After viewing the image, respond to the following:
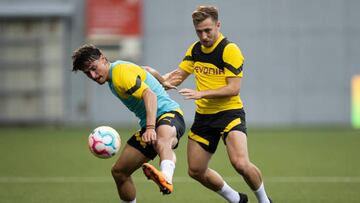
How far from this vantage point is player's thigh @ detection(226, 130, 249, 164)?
795 cm

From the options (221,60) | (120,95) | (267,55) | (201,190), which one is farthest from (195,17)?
(267,55)

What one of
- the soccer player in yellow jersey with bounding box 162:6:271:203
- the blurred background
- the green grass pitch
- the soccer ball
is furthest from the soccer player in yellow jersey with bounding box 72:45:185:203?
the blurred background

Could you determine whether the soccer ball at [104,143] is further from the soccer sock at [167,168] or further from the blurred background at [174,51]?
the blurred background at [174,51]

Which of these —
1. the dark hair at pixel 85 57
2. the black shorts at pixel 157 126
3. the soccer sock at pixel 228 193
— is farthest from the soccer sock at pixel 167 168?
the soccer sock at pixel 228 193

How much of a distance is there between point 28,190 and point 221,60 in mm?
3908

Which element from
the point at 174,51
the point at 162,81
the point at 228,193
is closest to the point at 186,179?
the point at 228,193

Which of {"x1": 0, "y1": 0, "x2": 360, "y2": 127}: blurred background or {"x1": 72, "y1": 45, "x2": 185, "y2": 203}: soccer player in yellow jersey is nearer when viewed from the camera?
{"x1": 72, "y1": 45, "x2": 185, "y2": 203}: soccer player in yellow jersey

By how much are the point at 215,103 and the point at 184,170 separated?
18.1ft

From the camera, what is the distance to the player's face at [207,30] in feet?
25.7

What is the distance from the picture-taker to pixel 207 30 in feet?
25.9

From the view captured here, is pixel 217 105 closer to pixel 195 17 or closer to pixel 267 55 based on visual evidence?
pixel 195 17

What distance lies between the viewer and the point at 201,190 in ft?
35.8

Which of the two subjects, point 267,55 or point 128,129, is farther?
point 267,55

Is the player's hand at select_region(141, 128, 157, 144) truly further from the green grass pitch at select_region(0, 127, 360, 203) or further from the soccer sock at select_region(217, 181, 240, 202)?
the green grass pitch at select_region(0, 127, 360, 203)
